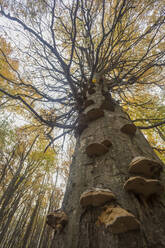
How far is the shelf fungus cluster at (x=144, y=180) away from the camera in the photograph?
0.90 m

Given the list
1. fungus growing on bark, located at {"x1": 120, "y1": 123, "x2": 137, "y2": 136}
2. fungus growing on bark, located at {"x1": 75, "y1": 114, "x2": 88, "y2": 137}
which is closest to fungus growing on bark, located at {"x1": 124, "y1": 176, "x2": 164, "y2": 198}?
fungus growing on bark, located at {"x1": 120, "y1": 123, "x2": 137, "y2": 136}

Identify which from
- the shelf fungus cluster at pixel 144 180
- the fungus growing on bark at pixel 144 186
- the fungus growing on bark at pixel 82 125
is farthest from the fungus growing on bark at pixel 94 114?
the fungus growing on bark at pixel 144 186

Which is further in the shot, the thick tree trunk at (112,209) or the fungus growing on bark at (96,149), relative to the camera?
the fungus growing on bark at (96,149)

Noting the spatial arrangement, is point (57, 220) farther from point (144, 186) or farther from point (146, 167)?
point (146, 167)

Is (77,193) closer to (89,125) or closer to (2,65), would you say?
(89,125)

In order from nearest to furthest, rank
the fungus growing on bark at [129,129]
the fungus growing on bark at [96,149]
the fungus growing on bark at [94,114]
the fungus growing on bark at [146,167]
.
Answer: the fungus growing on bark at [146,167] < the fungus growing on bark at [96,149] < the fungus growing on bark at [129,129] < the fungus growing on bark at [94,114]

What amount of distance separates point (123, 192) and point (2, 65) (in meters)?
6.94

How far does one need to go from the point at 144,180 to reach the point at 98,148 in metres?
0.61

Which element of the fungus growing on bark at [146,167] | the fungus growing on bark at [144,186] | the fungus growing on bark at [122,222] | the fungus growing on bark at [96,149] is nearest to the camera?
the fungus growing on bark at [122,222]

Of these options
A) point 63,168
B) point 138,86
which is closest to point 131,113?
point 138,86

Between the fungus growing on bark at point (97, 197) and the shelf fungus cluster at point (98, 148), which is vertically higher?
the shelf fungus cluster at point (98, 148)

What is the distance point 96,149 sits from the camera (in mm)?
1452

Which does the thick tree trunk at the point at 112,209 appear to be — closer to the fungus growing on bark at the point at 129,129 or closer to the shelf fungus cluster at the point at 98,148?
the shelf fungus cluster at the point at 98,148

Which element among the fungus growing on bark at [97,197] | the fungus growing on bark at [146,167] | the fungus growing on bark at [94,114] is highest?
the fungus growing on bark at [94,114]
